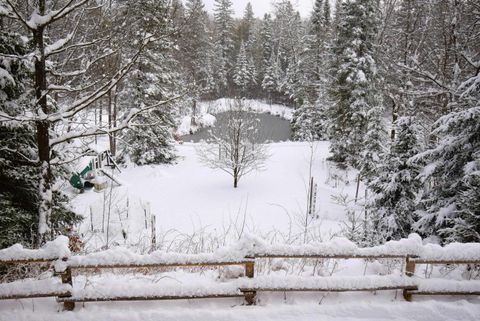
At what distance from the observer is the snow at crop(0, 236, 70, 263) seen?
3.97m

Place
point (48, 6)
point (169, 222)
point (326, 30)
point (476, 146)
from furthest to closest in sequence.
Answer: point (326, 30) < point (169, 222) < point (476, 146) < point (48, 6)

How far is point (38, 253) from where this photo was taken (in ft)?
13.2

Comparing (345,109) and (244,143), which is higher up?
(345,109)

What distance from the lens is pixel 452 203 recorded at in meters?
7.49

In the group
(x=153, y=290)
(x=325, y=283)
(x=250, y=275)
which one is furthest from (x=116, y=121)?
(x=325, y=283)

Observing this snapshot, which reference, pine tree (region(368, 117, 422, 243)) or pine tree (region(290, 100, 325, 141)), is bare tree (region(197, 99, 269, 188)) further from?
pine tree (region(290, 100, 325, 141))

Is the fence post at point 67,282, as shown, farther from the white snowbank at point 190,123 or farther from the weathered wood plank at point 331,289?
the white snowbank at point 190,123

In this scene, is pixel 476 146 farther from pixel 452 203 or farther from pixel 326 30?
pixel 326 30

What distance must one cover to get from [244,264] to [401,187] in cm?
673

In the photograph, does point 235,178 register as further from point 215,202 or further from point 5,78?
point 5,78

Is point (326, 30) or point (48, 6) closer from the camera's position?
point (48, 6)

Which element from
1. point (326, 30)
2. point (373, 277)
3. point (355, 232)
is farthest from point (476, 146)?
point (326, 30)

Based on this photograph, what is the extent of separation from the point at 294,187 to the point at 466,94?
466 inches

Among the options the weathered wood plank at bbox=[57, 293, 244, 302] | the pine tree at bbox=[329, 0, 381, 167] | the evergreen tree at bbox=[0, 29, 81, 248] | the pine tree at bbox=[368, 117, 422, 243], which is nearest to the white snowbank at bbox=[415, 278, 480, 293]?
the weathered wood plank at bbox=[57, 293, 244, 302]
